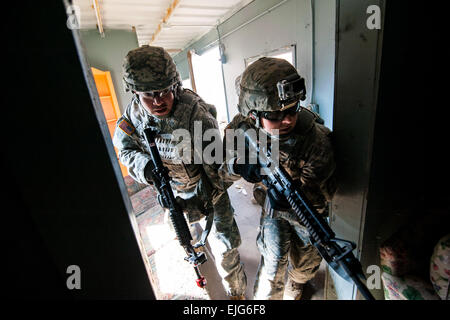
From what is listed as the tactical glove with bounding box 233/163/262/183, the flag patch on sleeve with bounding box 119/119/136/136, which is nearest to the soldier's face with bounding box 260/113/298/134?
the tactical glove with bounding box 233/163/262/183

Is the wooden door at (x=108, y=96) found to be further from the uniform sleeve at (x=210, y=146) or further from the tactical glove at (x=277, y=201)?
the tactical glove at (x=277, y=201)

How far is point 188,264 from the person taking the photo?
7.77 ft

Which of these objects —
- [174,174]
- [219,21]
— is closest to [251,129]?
[174,174]

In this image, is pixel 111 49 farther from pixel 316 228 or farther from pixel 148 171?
pixel 316 228

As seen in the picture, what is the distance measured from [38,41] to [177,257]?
2545 millimetres

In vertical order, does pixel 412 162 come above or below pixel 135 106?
below

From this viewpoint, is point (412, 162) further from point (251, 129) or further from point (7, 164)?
point (7, 164)

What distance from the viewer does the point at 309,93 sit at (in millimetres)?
2955

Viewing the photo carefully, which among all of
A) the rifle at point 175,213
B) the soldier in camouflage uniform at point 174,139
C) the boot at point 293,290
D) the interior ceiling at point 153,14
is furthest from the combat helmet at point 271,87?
the interior ceiling at point 153,14

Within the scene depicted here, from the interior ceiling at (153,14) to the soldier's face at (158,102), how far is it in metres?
2.44

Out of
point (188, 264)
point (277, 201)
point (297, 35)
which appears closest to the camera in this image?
point (277, 201)

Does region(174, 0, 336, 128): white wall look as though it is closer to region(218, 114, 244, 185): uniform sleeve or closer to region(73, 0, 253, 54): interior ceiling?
region(73, 0, 253, 54): interior ceiling

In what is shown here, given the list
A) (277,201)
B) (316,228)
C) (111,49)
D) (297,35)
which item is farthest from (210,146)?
(111,49)

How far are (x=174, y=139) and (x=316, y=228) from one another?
47.5 inches
